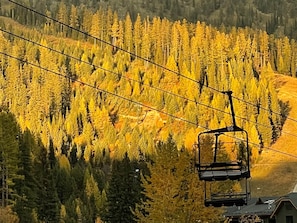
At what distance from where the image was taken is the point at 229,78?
195 meters

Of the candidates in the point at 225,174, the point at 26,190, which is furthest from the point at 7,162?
the point at 225,174

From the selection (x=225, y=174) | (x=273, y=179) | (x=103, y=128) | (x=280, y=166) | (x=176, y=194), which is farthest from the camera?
(x=103, y=128)

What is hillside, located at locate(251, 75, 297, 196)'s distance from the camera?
134875 millimetres

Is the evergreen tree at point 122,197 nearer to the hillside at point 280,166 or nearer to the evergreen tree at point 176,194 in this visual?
the evergreen tree at point 176,194

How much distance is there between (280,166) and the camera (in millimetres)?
147375

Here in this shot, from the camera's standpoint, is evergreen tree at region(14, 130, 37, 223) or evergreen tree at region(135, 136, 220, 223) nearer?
evergreen tree at region(135, 136, 220, 223)

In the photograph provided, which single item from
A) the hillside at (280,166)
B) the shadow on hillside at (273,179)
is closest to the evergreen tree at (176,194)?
the hillside at (280,166)

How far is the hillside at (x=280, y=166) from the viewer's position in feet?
443

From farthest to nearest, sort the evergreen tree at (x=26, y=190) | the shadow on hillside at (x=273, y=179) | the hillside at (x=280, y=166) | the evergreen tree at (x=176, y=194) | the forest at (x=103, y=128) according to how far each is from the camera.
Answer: the hillside at (x=280, y=166), the shadow on hillside at (x=273, y=179), the forest at (x=103, y=128), the evergreen tree at (x=26, y=190), the evergreen tree at (x=176, y=194)

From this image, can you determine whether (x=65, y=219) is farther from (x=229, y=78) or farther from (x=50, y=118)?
(x=229, y=78)

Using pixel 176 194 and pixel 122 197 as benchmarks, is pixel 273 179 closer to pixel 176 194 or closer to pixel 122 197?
pixel 122 197

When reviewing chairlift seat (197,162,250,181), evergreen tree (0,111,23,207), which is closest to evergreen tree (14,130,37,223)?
evergreen tree (0,111,23,207)

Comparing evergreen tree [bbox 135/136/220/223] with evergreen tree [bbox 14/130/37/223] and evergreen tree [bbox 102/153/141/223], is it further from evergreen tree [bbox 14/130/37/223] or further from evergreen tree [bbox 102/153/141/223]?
evergreen tree [bbox 102/153/141/223]

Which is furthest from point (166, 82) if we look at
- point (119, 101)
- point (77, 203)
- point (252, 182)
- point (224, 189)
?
point (224, 189)
